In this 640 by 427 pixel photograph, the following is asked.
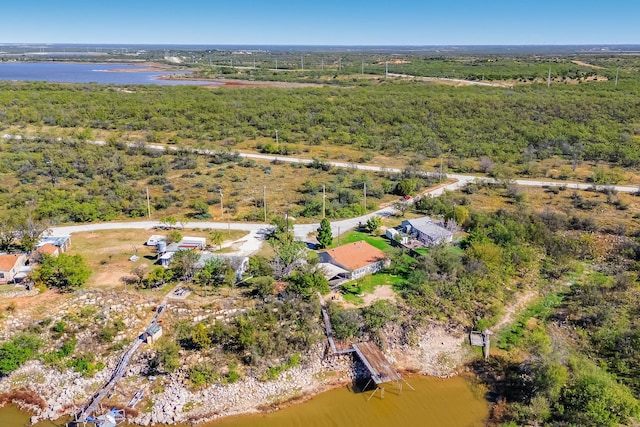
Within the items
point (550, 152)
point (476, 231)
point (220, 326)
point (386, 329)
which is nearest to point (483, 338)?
point (386, 329)

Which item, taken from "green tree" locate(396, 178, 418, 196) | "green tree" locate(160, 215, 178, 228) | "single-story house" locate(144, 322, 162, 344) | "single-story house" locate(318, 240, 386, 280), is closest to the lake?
"single-story house" locate(144, 322, 162, 344)

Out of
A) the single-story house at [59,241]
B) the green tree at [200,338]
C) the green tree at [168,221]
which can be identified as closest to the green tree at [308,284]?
the green tree at [200,338]

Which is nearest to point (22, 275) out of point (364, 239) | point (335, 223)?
point (335, 223)

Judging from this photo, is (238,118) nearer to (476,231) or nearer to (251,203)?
(251,203)

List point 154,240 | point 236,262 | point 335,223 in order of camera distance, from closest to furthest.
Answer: point 236,262
point 154,240
point 335,223

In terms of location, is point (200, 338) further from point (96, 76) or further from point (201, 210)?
point (96, 76)

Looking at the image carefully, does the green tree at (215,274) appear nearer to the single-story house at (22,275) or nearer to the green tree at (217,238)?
the green tree at (217,238)

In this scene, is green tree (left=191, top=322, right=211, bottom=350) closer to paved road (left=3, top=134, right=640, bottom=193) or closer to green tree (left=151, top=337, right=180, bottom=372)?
green tree (left=151, top=337, right=180, bottom=372)
